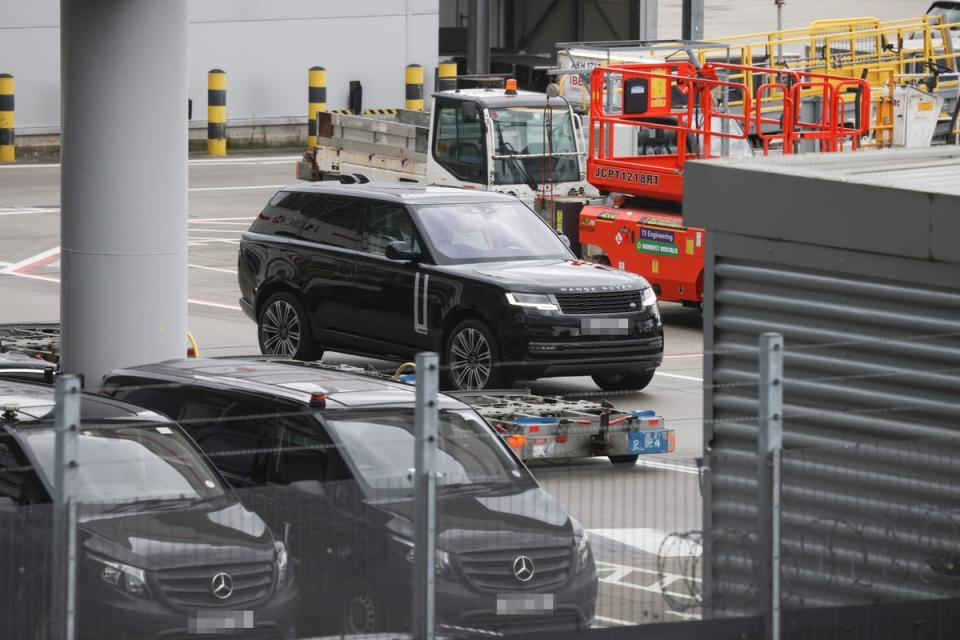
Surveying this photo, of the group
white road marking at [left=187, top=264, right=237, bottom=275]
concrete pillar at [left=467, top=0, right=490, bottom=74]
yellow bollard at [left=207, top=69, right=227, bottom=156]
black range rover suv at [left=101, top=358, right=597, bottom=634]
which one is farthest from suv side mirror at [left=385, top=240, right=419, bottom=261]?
concrete pillar at [left=467, top=0, right=490, bottom=74]

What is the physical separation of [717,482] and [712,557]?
326 millimetres

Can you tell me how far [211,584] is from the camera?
24.3 ft

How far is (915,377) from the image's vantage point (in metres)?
8.59

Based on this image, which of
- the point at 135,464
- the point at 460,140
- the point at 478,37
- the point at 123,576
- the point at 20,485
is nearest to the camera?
the point at 123,576

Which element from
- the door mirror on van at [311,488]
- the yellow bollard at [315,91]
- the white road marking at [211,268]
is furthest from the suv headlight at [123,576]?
the yellow bollard at [315,91]

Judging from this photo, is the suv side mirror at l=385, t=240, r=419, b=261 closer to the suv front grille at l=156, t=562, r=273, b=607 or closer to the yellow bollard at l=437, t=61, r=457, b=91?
the suv front grille at l=156, t=562, r=273, b=607

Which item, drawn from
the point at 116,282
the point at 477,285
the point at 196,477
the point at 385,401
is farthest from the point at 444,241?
the point at 196,477

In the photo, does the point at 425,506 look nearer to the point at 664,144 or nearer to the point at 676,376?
the point at 676,376

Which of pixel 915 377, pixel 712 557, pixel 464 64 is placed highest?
pixel 464 64

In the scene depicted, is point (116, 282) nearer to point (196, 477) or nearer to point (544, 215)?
point (196, 477)

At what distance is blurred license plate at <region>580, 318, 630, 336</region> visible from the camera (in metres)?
16.7

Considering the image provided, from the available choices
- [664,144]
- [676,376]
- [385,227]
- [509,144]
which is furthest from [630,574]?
[509,144]

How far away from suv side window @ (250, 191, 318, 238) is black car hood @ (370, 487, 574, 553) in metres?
11.1

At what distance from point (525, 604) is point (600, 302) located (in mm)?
9133
